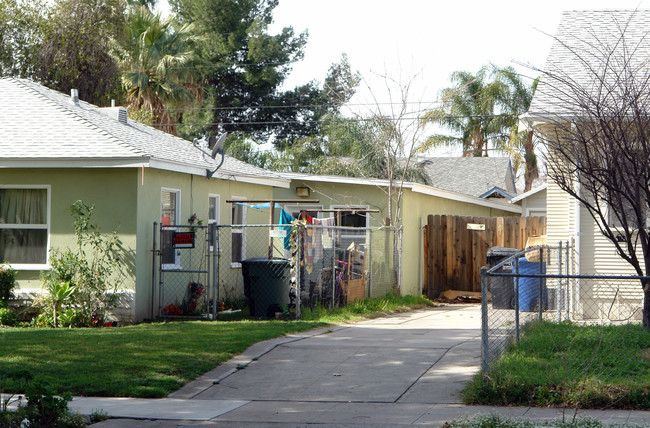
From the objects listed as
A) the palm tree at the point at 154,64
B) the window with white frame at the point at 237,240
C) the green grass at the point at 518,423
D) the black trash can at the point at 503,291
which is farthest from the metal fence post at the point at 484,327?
the palm tree at the point at 154,64

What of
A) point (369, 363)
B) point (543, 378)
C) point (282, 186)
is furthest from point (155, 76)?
point (543, 378)

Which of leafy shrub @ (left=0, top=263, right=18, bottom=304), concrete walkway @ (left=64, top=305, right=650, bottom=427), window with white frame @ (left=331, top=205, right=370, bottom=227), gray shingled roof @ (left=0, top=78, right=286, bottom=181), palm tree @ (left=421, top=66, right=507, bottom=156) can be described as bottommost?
concrete walkway @ (left=64, top=305, right=650, bottom=427)

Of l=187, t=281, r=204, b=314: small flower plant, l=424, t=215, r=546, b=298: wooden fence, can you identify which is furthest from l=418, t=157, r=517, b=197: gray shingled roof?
l=187, t=281, r=204, b=314: small flower plant

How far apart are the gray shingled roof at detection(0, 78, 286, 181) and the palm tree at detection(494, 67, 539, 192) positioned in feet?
74.2

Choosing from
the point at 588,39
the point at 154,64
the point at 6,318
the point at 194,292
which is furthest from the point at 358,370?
the point at 154,64

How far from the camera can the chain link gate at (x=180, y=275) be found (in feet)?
45.3

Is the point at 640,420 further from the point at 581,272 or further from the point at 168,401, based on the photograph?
the point at 581,272

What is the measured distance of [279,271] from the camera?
13.7 m

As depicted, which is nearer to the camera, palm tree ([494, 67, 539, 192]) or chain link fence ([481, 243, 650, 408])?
chain link fence ([481, 243, 650, 408])

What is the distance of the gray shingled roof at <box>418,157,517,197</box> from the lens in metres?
32.2

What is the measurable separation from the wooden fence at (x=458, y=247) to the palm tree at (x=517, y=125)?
18.2 metres

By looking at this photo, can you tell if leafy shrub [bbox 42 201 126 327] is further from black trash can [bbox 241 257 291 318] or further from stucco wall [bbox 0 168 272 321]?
black trash can [bbox 241 257 291 318]

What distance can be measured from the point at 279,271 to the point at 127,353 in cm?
454

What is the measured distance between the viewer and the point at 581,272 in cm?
1321
